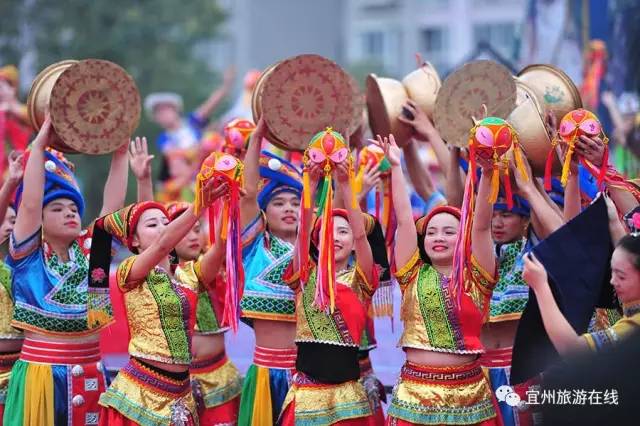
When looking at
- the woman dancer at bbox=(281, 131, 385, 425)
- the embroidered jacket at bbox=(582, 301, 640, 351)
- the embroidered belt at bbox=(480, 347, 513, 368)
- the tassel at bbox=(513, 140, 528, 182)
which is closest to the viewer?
the embroidered jacket at bbox=(582, 301, 640, 351)

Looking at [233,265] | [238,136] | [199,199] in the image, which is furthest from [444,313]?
[238,136]

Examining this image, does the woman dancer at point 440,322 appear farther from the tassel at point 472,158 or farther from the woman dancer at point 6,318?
the woman dancer at point 6,318

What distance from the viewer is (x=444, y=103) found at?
18.9 ft

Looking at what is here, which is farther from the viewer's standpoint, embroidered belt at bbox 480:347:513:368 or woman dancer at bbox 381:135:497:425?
embroidered belt at bbox 480:347:513:368

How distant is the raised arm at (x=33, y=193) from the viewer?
5.52m

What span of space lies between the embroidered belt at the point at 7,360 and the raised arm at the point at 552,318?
2852 millimetres

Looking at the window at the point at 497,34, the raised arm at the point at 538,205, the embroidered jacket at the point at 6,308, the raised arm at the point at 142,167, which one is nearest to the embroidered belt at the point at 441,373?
the raised arm at the point at 538,205

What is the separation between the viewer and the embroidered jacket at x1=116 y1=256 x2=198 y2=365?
17.2ft

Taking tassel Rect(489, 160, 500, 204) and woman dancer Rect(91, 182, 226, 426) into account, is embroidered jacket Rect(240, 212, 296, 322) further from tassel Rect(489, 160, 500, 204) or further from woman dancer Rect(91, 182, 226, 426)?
tassel Rect(489, 160, 500, 204)

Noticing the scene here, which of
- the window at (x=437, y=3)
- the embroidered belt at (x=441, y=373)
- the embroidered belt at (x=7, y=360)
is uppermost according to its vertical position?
the embroidered belt at (x=441, y=373)

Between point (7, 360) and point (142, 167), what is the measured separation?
118 cm

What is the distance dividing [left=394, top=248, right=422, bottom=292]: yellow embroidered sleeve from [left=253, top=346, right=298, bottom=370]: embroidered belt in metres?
0.85

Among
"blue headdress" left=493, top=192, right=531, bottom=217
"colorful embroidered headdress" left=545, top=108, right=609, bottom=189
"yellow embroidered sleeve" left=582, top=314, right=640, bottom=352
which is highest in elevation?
"colorful embroidered headdress" left=545, top=108, right=609, bottom=189

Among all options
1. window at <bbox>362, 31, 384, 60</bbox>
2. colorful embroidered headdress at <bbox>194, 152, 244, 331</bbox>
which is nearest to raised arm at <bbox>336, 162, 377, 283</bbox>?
colorful embroidered headdress at <bbox>194, 152, 244, 331</bbox>
